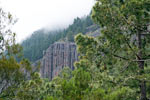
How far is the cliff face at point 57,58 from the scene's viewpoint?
69.3m

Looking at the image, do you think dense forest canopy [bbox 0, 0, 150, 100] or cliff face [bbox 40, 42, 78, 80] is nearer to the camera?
dense forest canopy [bbox 0, 0, 150, 100]

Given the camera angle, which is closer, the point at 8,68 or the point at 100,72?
the point at 100,72

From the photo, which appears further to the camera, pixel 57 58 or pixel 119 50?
pixel 57 58

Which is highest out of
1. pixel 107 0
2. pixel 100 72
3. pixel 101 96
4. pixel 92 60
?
pixel 107 0

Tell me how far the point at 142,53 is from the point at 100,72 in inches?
73.9

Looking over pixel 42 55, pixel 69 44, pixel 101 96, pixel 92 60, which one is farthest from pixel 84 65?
pixel 42 55

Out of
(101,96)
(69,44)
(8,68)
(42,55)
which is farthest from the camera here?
(42,55)

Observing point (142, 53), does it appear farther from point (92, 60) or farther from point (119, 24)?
point (92, 60)

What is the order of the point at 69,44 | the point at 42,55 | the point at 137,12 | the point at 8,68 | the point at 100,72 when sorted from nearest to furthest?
1. the point at 137,12
2. the point at 100,72
3. the point at 8,68
4. the point at 69,44
5. the point at 42,55

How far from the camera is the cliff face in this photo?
69287 millimetres

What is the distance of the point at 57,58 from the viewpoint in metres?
73.4

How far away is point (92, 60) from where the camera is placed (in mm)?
7168

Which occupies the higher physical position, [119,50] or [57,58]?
[119,50]

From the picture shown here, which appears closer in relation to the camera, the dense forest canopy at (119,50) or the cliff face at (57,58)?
the dense forest canopy at (119,50)
